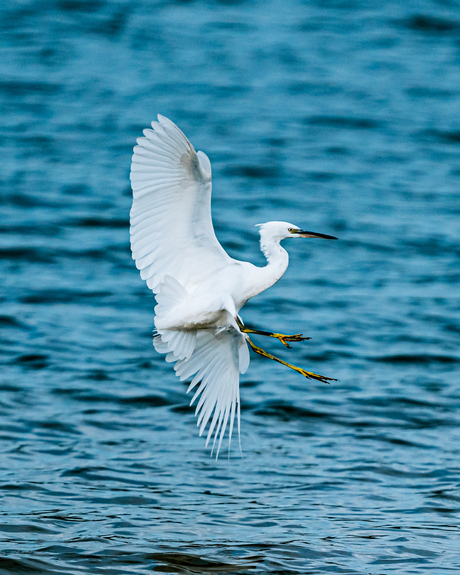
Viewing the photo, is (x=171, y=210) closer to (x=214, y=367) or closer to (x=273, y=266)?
(x=273, y=266)

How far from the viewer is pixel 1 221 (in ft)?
46.3

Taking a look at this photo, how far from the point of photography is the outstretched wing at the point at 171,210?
5.63m

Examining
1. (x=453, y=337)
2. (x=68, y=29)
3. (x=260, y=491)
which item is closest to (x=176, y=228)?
(x=260, y=491)

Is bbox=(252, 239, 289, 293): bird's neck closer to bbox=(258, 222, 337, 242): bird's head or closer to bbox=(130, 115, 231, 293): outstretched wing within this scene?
bbox=(258, 222, 337, 242): bird's head

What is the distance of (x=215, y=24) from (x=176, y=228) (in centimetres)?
1461

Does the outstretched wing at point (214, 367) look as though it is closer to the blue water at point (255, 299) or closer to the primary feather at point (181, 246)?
the primary feather at point (181, 246)

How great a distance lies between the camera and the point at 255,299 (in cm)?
1278

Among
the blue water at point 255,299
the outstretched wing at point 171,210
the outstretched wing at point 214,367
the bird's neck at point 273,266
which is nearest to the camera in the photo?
the outstretched wing at point 171,210

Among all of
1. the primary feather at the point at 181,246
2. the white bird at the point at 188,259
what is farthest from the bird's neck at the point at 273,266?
the primary feather at the point at 181,246

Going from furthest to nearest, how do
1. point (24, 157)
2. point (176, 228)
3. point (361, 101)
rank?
1. point (361, 101)
2. point (24, 157)
3. point (176, 228)

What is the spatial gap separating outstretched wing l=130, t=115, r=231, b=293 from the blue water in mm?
2223

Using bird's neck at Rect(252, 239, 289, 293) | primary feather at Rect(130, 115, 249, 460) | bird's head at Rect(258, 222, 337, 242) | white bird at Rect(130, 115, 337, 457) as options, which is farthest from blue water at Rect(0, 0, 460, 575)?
bird's head at Rect(258, 222, 337, 242)

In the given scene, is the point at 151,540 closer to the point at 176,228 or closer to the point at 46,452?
the point at 46,452

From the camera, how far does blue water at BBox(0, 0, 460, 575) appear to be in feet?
24.1
